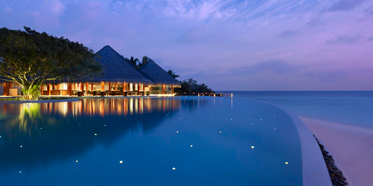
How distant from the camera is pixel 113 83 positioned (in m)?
24.5

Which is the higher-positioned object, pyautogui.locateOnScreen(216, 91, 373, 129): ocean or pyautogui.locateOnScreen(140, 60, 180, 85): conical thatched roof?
pyautogui.locateOnScreen(140, 60, 180, 85): conical thatched roof

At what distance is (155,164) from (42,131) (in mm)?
3508

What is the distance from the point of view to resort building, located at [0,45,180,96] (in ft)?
77.4

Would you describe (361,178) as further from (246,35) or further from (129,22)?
(129,22)

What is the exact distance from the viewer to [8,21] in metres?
50.1

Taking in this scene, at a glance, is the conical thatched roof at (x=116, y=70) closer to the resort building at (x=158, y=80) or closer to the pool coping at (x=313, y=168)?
the resort building at (x=158, y=80)

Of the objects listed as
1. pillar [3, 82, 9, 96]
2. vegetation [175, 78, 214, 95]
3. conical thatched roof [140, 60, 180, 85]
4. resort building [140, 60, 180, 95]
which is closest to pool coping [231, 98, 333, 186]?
resort building [140, 60, 180, 95]

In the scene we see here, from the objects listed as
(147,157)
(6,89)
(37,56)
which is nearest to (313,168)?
(147,157)

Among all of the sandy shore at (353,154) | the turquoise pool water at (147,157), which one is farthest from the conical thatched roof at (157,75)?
the turquoise pool water at (147,157)

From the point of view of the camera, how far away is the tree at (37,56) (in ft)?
43.5

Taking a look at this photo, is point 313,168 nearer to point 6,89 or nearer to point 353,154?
point 353,154

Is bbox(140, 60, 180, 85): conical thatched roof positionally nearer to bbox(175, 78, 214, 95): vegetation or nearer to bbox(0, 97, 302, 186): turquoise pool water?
bbox(175, 78, 214, 95): vegetation

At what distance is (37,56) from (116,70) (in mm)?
11581

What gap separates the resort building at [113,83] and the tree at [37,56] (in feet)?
15.7
